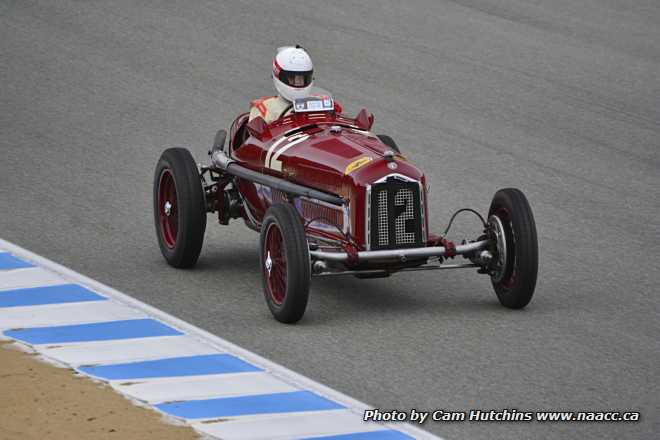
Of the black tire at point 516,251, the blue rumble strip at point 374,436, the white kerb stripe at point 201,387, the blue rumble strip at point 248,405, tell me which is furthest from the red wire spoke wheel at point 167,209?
the blue rumble strip at point 374,436

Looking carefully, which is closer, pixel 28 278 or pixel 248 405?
pixel 248 405

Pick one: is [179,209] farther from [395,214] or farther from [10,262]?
[395,214]

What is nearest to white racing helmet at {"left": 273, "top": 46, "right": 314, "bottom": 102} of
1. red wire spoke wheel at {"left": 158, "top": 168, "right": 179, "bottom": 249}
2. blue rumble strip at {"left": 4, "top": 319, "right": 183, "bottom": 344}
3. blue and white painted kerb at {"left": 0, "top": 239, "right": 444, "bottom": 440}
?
red wire spoke wheel at {"left": 158, "top": 168, "right": 179, "bottom": 249}

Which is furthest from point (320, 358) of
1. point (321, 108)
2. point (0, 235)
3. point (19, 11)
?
point (19, 11)

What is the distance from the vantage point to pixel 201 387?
29.2 feet

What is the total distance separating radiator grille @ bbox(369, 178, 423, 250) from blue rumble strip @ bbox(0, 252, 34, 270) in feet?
10.4

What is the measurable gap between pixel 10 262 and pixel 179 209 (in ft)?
5.04

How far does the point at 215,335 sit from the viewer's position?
397 inches

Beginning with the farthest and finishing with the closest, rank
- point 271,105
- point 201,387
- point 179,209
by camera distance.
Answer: point 271,105 → point 179,209 → point 201,387

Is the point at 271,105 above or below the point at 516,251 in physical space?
above

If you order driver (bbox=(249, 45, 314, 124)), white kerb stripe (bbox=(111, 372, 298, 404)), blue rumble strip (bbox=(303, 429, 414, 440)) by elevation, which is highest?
driver (bbox=(249, 45, 314, 124))

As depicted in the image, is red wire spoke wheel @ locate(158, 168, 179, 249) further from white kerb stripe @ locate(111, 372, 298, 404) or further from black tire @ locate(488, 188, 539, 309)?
white kerb stripe @ locate(111, 372, 298, 404)

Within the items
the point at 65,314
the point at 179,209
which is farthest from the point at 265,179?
the point at 65,314

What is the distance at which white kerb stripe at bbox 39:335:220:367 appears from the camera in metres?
9.42
